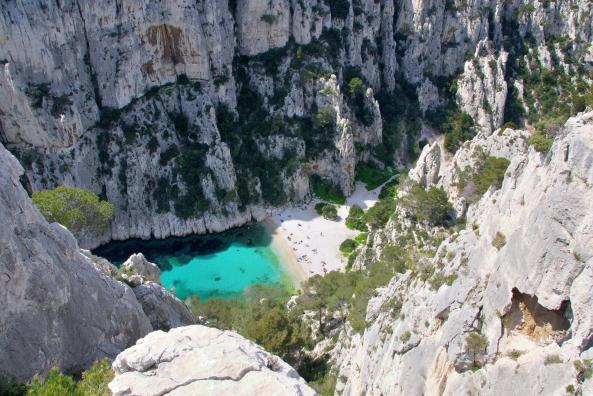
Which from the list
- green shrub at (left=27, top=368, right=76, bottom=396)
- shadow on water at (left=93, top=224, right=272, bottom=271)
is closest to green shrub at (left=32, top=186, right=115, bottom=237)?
shadow on water at (left=93, top=224, right=272, bottom=271)

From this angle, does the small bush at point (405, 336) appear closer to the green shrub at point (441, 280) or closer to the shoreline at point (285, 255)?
the green shrub at point (441, 280)

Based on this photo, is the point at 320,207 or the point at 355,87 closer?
the point at 320,207

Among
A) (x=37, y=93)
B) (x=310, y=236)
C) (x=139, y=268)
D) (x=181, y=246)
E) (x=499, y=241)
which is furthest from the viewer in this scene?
(x=310, y=236)

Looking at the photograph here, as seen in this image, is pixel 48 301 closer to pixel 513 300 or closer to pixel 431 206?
pixel 513 300

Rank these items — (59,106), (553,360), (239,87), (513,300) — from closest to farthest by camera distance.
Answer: (553,360) < (513,300) < (59,106) < (239,87)

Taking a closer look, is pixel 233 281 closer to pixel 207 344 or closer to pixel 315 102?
pixel 315 102

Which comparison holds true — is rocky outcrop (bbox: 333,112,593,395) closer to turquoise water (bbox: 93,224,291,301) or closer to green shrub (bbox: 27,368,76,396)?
green shrub (bbox: 27,368,76,396)

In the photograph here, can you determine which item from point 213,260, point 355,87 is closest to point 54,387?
point 213,260
